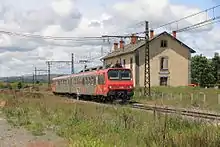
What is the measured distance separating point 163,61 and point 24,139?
51.3m

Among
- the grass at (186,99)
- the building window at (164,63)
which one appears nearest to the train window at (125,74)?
the grass at (186,99)

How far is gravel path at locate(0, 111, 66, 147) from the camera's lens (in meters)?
13.5

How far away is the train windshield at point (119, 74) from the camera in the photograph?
3694cm

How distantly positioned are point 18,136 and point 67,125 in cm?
219

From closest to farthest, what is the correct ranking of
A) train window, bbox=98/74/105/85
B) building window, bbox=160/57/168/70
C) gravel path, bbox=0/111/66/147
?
gravel path, bbox=0/111/66/147, train window, bbox=98/74/105/85, building window, bbox=160/57/168/70

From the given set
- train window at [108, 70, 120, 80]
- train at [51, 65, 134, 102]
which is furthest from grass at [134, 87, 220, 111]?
train window at [108, 70, 120, 80]

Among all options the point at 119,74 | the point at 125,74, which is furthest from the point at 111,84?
the point at 125,74

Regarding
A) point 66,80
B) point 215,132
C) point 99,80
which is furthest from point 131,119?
point 66,80

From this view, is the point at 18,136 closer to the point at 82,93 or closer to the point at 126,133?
the point at 126,133

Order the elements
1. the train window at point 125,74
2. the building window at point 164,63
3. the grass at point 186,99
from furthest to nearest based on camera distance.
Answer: the building window at point 164,63 < the train window at point 125,74 < the grass at point 186,99

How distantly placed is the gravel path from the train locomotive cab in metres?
18.2

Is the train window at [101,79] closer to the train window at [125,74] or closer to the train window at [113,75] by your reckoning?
the train window at [113,75]

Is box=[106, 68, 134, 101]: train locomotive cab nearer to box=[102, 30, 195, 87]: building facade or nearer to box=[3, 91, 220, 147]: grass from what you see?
box=[3, 91, 220, 147]: grass

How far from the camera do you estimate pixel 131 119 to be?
15.9 meters
